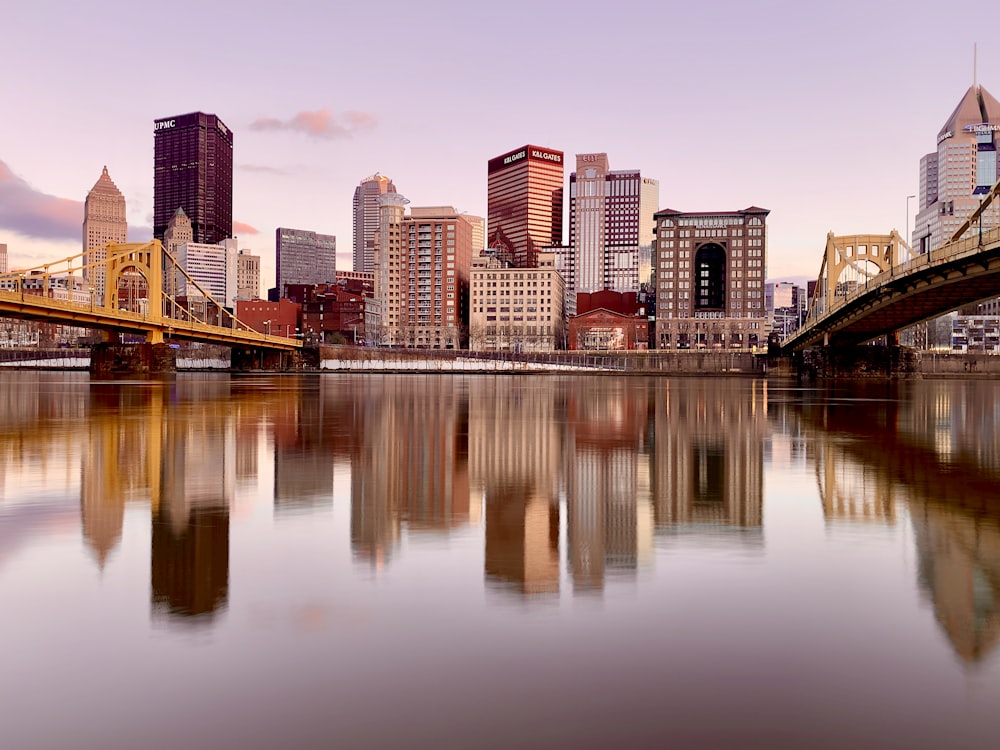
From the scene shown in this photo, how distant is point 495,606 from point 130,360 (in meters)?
88.0

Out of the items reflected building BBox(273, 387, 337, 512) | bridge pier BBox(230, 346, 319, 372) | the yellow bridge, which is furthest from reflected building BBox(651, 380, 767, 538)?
bridge pier BBox(230, 346, 319, 372)

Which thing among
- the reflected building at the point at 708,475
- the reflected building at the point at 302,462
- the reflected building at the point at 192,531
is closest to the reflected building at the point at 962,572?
the reflected building at the point at 708,475

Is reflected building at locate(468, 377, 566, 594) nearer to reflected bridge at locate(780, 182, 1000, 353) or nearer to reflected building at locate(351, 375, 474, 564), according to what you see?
reflected building at locate(351, 375, 474, 564)

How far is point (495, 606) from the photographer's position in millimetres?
6574

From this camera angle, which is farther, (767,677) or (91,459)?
(91,459)

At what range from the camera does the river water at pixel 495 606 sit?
456 centimetres

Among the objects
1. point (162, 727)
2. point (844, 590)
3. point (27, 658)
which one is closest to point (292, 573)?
point (27, 658)

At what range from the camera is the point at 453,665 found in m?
5.26

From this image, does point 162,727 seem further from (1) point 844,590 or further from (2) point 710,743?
(1) point 844,590

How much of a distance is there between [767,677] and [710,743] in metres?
1.00

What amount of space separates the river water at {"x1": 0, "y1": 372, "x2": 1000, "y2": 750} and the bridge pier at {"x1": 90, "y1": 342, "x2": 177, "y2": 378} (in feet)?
246

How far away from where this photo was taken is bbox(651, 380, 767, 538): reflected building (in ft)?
34.4

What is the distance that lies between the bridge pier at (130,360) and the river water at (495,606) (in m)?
75.0

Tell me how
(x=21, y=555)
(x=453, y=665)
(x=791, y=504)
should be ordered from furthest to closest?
(x=791, y=504)
(x=21, y=555)
(x=453, y=665)
